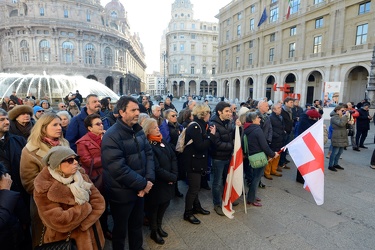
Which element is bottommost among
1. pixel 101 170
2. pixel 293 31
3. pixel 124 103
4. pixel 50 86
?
pixel 101 170

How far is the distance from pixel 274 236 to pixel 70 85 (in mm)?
20872

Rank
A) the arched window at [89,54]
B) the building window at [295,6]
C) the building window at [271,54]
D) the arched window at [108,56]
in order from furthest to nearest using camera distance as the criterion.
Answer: the arched window at [108,56]
the arched window at [89,54]
the building window at [271,54]
the building window at [295,6]

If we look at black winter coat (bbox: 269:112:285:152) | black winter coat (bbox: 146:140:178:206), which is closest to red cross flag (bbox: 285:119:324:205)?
black winter coat (bbox: 269:112:285:152)

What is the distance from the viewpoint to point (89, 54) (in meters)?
49.9

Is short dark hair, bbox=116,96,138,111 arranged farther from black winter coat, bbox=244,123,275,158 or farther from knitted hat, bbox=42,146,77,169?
black winter coat, bbox=244,123,275,158

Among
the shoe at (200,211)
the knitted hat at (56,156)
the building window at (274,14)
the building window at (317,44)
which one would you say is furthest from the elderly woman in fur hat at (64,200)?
the building window at (274,14)

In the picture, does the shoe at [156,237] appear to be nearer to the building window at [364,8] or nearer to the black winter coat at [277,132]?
the black winter coat at [277,132]

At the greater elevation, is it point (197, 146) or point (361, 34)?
point (361, 34)

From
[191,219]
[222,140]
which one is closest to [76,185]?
[191,219]

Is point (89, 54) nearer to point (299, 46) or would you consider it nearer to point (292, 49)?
point (292, 49)

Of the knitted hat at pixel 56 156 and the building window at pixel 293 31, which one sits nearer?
the knitted hat at pixel 56 156

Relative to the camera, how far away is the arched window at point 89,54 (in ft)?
162

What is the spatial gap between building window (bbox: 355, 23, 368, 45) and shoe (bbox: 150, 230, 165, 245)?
92.4 ft

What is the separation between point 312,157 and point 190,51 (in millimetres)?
73206
